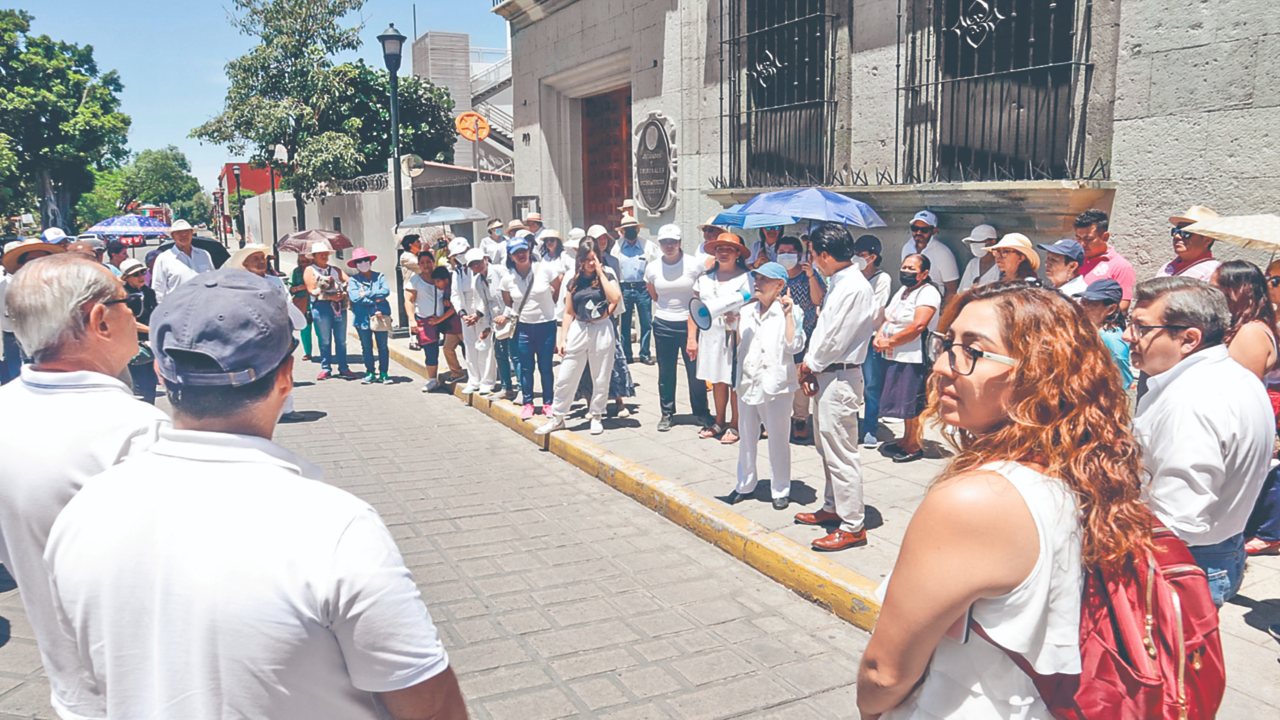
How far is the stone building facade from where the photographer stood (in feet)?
22.4

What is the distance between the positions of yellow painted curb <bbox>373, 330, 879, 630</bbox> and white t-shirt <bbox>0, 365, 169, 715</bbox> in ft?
11.8

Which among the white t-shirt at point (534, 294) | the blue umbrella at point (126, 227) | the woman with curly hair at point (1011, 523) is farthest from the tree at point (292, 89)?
the woman with curly hair at point (1011, 523)

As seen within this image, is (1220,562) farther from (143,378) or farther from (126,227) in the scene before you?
(126,227)

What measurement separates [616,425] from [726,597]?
3779mm

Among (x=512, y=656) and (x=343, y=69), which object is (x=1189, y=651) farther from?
(x=343, y=69)

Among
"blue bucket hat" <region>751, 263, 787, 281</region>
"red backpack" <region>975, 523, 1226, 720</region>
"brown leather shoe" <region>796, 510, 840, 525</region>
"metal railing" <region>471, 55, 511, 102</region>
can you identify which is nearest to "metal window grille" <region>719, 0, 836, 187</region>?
Answer: "blue bucket hat" <region>751, 263, 787, 281</region>

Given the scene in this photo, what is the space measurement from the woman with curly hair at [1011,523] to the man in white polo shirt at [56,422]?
1831 millimetres

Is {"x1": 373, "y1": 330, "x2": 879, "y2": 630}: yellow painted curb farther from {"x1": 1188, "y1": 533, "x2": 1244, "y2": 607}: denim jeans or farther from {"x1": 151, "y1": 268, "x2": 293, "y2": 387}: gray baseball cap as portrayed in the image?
{"x1": 151, "y1": 268, "x2": 293, "y2": 387}: gray baseball cap

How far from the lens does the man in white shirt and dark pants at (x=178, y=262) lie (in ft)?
32.9

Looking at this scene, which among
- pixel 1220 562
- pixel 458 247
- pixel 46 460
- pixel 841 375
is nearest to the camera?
pixel 46 460

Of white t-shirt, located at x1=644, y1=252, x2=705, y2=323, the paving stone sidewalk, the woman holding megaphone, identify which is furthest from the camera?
white t-shirt, located at x1=644, y1=252, x2=705, y2=323

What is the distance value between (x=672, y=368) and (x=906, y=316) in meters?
2.37

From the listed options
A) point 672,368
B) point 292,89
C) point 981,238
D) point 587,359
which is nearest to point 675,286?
point 672,368

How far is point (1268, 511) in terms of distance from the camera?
3.76 metres
